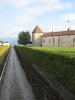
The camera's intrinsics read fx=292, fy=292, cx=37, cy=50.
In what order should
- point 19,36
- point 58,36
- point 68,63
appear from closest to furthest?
point 68,63 → point 58,36 → point 19,36

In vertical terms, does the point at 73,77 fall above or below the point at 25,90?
above

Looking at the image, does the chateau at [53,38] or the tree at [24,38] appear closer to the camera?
the chateau at [53,38]

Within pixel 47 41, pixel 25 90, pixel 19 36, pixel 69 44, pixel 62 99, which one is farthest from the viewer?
pixel 19 36

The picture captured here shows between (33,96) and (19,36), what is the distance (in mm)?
139638

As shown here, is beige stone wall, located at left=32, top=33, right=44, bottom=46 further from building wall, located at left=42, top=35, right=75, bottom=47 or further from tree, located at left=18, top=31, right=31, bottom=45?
tree, located at left=18, top=31, right=31, bottom=45

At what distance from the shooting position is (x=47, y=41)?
14225 centimetres

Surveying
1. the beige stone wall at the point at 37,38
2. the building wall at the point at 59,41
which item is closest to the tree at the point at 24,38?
the beige stone wall at the point at 37,38

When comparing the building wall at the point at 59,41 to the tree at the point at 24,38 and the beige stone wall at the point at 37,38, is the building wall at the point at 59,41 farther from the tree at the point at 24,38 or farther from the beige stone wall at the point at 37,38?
the tree at the point at 24,38

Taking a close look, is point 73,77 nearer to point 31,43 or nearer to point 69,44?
point 69,44

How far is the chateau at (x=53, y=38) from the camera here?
118 meters

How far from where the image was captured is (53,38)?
136 metres

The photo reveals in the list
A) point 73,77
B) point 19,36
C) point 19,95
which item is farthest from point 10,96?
point 19,36

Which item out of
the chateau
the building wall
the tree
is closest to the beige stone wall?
the chateau

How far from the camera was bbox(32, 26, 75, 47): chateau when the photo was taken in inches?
4656
